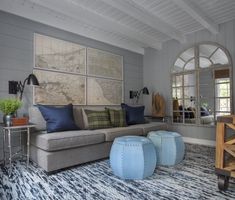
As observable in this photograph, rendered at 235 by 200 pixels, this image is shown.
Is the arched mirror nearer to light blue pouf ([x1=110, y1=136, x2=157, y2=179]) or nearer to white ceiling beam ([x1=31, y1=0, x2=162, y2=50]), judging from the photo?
white ceiling beam ([x1=31, y1=0, x2=162, y2=50])

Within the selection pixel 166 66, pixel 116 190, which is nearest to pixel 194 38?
pixel 166 66

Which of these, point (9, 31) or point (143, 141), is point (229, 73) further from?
point (9, 31)

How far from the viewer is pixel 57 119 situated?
110 inches

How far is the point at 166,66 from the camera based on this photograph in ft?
15.9

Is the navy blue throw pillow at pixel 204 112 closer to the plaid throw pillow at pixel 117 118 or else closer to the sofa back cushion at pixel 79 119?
the plaid throw pillow at pixel 117 118

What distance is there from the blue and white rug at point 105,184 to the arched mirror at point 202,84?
176 cm

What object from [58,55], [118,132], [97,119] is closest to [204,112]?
[118,132]

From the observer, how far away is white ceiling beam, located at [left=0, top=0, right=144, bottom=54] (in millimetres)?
2856

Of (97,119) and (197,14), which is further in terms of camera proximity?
(97,119)

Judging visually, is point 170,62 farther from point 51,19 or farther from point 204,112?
point 51,19

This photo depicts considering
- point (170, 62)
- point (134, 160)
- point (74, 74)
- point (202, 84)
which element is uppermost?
point (170, 62)

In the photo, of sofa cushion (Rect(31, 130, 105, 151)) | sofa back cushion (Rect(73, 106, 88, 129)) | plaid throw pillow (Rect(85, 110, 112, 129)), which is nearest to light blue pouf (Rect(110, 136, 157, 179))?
sofa cushion (Rect(31, 130, 105, 151))

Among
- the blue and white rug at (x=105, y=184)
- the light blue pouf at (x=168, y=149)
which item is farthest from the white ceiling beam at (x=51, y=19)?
the light blue pouf at (x=168, y=149)

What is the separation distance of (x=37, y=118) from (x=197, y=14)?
3.23m
